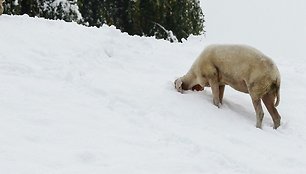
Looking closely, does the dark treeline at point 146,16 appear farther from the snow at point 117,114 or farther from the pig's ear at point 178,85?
the pig's ear at point 178,85

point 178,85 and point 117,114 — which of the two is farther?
point 178,85

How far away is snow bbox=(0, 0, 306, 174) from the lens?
5.62 m

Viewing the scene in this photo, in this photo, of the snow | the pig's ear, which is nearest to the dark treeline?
the snow

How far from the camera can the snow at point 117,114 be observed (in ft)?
18.5

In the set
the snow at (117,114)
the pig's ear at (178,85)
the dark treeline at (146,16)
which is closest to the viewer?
the snow at (117,114)

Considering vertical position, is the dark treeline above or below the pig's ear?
below

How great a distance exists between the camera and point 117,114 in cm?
708

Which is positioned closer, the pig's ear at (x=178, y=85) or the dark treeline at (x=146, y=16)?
the pig's ear at (x=178, y=85)

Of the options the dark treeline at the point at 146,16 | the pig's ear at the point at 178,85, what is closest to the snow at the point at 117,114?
the pig's ear at the point at 178,85

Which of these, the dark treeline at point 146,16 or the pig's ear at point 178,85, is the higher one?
the pig's ear at point 178,85

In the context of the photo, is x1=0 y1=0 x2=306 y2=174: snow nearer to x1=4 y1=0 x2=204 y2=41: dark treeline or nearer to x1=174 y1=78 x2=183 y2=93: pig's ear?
x1=174 y1=78 x2=183 y2=93: pig's ear

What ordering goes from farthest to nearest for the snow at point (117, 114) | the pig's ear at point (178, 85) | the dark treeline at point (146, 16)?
1. the dark treeline at point (146, 16)
2. the pig's ear at point (178, 85)
3. the snow at point (117, 114)

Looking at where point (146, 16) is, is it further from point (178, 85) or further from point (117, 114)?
point (117, 114)

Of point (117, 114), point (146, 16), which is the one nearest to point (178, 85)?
point (117, 114)
